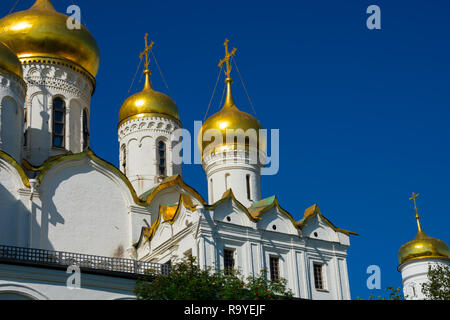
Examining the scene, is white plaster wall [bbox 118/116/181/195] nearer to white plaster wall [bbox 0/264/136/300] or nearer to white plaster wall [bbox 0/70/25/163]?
white plaster wall [bbox 0/70/25/163]

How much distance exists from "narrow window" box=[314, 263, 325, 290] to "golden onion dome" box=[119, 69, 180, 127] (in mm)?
8902

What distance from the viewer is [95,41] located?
27594mm

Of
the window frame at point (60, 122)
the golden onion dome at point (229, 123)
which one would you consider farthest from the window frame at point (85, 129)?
the golden onion dome at point (229, 123)

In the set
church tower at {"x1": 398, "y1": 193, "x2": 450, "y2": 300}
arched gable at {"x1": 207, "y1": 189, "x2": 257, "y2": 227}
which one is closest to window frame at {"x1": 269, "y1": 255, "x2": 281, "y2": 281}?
arched gable at {"x1": 207, "y1": 189, "x2": 257, "y2": 227}

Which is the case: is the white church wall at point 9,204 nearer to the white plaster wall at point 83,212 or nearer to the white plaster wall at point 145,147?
the white plaster wall at point 83,212

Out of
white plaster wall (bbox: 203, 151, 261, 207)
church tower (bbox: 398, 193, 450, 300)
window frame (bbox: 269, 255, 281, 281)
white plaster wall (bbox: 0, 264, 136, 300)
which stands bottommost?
white plaster wall (bbox: 0, 264, 136, 300)

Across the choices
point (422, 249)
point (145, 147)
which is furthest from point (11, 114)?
point (422, 249)

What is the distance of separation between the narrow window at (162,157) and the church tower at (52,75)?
3.05 metres

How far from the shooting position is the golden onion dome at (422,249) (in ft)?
106

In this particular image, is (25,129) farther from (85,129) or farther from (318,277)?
(318,277)

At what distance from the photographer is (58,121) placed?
26000 millimetres

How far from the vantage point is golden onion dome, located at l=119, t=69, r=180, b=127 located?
29.5 m

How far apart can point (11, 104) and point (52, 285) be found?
7.28 m
